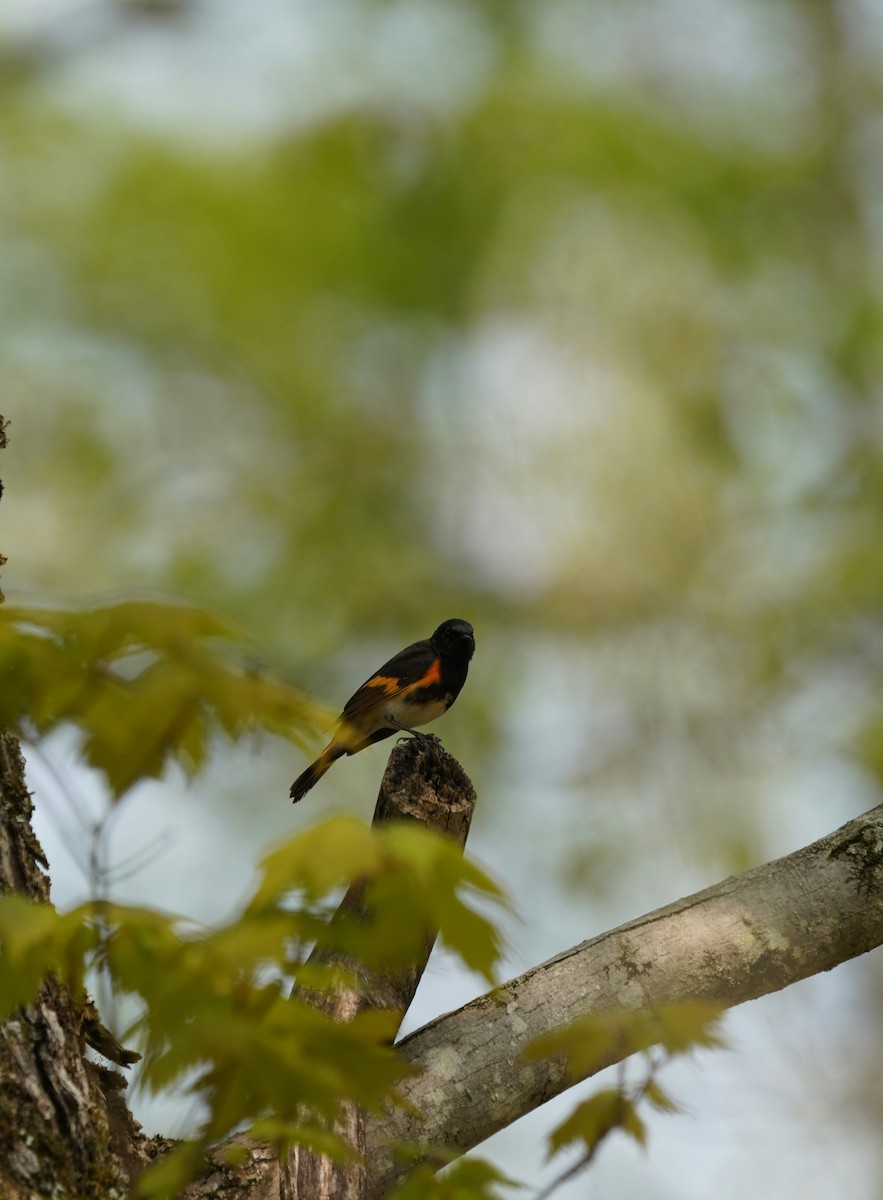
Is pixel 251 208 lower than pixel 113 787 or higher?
higher

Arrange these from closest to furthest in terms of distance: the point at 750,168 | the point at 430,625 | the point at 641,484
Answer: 1. the point at 641,484
2. the point at 430,625
3. the point at 750,168

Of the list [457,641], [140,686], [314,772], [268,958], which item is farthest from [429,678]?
[268,958]

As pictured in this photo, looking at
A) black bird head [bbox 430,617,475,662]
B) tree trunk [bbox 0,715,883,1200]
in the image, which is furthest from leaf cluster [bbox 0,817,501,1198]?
black bird head [bbox 430,617,475,662]

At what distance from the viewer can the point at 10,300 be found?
7.73 metres

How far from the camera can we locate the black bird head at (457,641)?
18.9ft

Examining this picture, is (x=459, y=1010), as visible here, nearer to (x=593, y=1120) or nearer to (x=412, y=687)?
(x=593, y=1120)

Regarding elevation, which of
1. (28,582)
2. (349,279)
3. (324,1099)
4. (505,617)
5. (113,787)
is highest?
(349,279)

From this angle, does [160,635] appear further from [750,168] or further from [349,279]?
[750,168]

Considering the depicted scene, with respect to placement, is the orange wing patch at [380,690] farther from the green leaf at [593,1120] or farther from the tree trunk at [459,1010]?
the green leaf at [593,1120]

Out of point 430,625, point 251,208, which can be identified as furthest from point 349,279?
point 430,625

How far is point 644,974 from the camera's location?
8.57ft

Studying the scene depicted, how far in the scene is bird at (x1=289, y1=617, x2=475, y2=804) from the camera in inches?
221

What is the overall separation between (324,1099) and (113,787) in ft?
1.60

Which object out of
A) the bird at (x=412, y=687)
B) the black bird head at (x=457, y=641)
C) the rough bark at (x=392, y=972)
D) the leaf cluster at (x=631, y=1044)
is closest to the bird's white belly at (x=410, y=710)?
the bird at (x=412, y=687)
